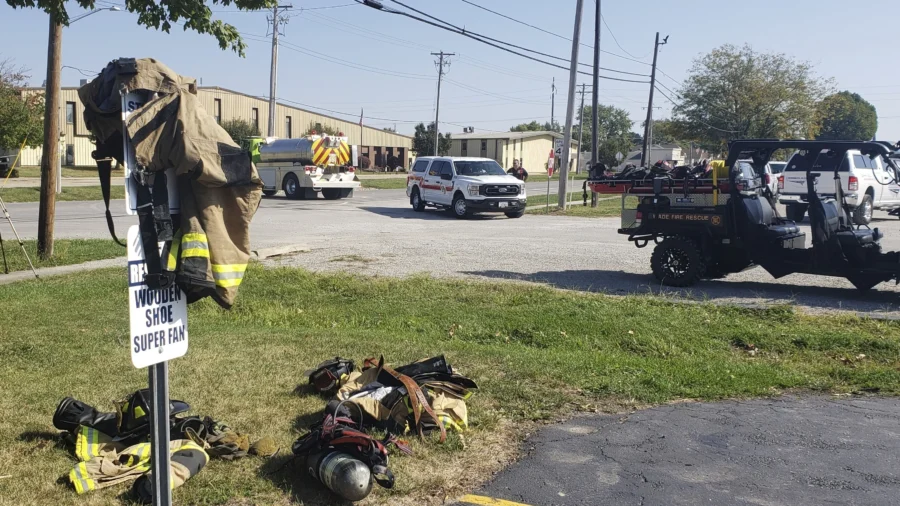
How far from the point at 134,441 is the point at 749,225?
925cm

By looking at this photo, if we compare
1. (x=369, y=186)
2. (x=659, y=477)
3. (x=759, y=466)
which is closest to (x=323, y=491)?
(x=659, y=477)

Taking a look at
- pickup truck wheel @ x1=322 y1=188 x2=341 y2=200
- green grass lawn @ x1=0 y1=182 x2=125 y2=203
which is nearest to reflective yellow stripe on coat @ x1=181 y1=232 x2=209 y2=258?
green grass lawn @ x1=0 y1=182 x2=125 y2=203

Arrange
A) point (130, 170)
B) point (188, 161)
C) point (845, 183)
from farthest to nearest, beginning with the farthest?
1. point (845, 183)
2. point (188, 161)
3. point (130, 170)

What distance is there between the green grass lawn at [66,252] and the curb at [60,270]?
23 cm

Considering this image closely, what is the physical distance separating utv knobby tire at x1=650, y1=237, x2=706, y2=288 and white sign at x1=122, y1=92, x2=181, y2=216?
982 cm

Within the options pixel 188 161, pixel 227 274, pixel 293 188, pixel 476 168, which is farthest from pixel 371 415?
pixel 293 188

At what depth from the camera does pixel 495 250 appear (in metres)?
16.8

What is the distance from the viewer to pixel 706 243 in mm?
12344

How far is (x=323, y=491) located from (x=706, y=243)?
9.04 m

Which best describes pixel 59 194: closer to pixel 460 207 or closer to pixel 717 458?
pixel 460 207

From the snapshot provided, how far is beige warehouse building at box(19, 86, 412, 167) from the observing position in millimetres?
58719

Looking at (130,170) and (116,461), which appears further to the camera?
(116,461)

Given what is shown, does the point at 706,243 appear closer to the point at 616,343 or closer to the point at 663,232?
the point at 663,232

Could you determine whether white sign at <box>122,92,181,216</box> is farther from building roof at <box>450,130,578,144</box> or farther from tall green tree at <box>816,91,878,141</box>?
tall green tree at <box>816,91,878,141</box>
